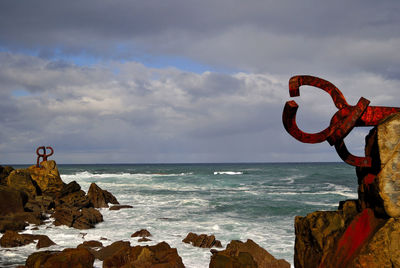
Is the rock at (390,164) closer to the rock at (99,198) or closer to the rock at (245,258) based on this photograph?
the rock at (245,258)

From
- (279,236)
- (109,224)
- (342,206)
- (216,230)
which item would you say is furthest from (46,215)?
(342,206)

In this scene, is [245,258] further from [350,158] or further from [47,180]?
[47,180]

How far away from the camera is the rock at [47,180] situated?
22.4 meters

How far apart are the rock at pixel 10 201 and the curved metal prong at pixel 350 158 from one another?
1669cm

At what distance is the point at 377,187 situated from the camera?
3.82 meters

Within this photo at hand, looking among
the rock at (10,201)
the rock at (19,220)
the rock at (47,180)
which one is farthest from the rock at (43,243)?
the rock at (47,180)

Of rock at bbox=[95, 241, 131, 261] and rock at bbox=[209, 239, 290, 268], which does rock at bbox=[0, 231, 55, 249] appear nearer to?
rock at bbox=[95, 241, 131, 261]

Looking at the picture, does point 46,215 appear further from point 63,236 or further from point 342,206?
point 342,206

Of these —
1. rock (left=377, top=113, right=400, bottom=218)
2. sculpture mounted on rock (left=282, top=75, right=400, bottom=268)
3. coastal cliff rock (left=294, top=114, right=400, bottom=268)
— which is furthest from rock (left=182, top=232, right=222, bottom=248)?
rock (left=377, top=113, right=400, bottom=218)

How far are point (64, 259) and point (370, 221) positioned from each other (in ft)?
21.9

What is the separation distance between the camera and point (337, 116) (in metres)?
3.99

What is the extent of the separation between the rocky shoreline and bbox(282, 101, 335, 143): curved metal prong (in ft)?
13.3

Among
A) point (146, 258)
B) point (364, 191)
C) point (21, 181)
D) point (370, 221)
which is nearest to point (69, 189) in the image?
point (21, 181)

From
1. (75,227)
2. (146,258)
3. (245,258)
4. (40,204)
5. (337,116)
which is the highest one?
(337,116)
